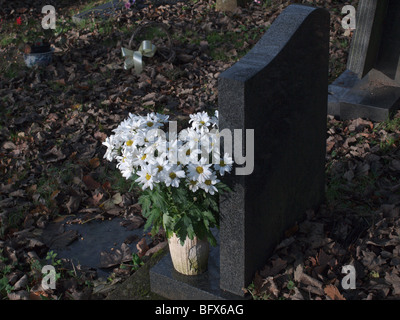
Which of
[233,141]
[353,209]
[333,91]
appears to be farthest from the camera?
[333,91]

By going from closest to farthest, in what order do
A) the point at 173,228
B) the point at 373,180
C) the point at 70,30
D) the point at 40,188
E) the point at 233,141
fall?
the point at 233,141 < the point at 173,228 < the point at 373,180 < the point at 40,188 < the point at 70,30

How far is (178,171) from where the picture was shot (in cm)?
259

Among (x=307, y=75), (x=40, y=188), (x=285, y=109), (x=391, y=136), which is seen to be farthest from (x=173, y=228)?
(x=391, y=136)

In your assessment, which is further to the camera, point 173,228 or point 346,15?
point 346,15

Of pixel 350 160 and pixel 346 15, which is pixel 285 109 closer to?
pixel 350 160

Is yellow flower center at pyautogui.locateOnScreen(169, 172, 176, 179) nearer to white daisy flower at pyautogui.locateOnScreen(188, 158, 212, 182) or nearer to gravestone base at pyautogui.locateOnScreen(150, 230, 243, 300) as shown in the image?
white daisy flower at pyautogui.locateOnScreen(188, 158, 212, 182)

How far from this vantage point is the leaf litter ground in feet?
10.2

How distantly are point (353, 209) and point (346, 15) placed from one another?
4.38 metres

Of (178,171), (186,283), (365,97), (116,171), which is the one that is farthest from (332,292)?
(365,97)

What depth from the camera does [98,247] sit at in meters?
3.69

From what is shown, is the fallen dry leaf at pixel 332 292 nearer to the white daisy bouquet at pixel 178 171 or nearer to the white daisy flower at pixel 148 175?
the white daisy bouquet at pixel 178 171

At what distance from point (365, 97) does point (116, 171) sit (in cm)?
248

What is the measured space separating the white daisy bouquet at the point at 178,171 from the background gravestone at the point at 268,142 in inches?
4.4

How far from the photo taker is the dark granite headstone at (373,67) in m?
4.75
